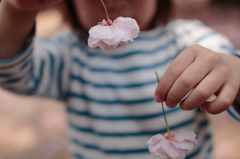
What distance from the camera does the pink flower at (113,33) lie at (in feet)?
0.71

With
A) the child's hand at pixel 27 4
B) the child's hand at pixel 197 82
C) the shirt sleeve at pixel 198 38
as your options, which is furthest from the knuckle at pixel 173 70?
the shirt sleeve at pixel 198 38

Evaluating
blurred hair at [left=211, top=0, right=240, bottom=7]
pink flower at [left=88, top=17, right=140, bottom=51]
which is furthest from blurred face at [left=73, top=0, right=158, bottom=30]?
blurred hair at [left=211, top=0, right=240, bottom=7]

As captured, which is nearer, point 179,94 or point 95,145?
point 179,94

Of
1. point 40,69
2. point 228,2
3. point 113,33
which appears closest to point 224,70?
point 113,33

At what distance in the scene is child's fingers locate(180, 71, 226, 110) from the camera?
233 millimetres

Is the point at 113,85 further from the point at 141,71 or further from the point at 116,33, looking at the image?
the point at 116,33

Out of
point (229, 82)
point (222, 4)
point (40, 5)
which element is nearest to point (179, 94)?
point (229, 82)

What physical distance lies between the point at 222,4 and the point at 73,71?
2124 mm

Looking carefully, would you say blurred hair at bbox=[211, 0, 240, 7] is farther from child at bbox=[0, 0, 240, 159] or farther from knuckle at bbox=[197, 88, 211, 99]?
knuckle at bbox=[197, 88, 211, 99]

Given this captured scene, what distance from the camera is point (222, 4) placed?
220cm

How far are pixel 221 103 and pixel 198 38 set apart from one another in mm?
351

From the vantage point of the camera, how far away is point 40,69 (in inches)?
20.0

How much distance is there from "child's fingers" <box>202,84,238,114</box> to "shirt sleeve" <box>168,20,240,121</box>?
266mm

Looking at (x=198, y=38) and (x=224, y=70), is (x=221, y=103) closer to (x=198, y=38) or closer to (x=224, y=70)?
(x=224, y=70)
